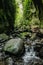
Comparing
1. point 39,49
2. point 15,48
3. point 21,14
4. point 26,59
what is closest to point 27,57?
point 26,59

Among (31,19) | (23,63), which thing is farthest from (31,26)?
(23,63)

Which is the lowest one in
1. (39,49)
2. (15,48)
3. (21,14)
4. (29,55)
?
(29,55)

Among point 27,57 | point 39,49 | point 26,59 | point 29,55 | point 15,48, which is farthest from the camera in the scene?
point 39,49

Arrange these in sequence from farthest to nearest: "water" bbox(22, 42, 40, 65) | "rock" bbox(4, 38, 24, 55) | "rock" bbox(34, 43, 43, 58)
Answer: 1. "rock" bbox(34, 43, 43, 58)
2. "rock" bbox(4, 38, 24, 55)
3. "water" bbox(22, 42, 40, 65)

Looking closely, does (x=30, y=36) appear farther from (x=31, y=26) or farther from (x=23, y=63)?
(x=23, y=63)

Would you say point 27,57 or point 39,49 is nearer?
point 27,57

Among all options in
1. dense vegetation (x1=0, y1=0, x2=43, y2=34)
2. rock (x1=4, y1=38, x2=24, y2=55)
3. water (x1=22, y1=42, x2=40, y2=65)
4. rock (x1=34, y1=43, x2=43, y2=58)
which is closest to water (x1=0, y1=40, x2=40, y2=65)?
water (x1=22, y1=42, x2=40, y2=65)

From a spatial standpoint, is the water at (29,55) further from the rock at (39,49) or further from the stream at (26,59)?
the rock at (39,49)

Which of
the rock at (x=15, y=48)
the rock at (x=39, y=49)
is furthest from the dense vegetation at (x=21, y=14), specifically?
the rock at (x=15, y=48)

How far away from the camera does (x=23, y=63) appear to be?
328 inches

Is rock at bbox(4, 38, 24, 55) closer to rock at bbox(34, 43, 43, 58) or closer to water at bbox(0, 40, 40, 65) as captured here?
water at bbox(0, 40, 40, 65)

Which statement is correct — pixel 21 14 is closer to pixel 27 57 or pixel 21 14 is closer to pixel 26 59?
pixel 27 57

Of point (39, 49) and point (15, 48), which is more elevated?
point (15, 48)

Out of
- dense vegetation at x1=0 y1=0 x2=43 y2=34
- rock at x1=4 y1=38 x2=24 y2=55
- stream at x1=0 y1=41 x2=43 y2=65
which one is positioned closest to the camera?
stream at x1=0 y1=41 x2=43 y2=65
